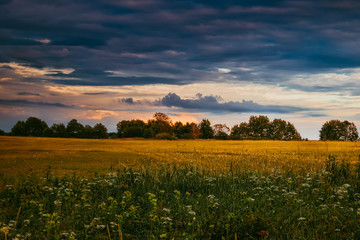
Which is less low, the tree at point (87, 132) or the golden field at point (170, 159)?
the tree at point (87, 132)

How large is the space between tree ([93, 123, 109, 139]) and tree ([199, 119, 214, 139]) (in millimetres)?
25398

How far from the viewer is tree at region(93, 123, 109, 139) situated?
76350 millimetres

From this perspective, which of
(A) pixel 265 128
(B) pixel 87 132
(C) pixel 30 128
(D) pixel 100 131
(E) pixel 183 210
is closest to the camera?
(E) pixel 183 210

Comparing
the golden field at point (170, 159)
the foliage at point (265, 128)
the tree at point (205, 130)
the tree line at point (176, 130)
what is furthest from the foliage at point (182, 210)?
the foliage at point (265, 128)

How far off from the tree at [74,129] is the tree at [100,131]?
3.45m

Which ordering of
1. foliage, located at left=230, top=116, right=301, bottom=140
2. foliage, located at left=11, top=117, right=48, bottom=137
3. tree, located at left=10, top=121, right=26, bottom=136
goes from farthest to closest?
foliage, located at left=230, top=116, right=301, bottom=140 < foliage, located at left=11, top=117, right=48, bottom=137 < tree, located at left=10, top=121, right=26, bottom=136

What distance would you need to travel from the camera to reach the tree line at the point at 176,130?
71312mm

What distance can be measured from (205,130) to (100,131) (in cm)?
2800

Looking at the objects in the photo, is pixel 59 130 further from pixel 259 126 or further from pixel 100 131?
pixel 259 126

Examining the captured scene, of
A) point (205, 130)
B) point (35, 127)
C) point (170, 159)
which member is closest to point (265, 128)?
point (205, 130)

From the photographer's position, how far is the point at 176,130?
8588 centimetres

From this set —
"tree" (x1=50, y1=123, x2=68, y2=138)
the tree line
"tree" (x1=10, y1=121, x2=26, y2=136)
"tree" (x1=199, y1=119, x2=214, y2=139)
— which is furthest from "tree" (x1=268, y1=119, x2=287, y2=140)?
"tree" (x1=10, y1=121, x2=26, y2=136)

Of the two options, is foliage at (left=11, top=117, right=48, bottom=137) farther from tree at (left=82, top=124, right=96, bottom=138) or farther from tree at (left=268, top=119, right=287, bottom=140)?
tree at (left=268, top=119, right=287, bottom=140)

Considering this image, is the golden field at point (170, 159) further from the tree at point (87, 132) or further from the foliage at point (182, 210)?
the tree at point (87, 132)
